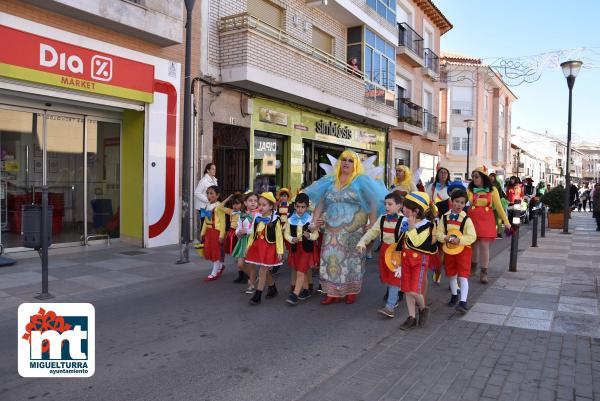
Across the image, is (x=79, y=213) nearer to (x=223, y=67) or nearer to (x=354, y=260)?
(x=223, y=67)

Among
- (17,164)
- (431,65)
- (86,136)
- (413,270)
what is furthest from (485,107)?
(413,270)

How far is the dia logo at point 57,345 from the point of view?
3.67 metres

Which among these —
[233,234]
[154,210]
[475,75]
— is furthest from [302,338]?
[475,75]

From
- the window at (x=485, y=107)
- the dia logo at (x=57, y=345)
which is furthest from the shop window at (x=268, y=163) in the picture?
the window at (x=485, y=107)

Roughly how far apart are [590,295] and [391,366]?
4.11 metres

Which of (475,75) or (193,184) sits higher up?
(475,75)

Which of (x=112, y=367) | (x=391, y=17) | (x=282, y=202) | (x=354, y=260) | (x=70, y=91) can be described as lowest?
(x=112, y=367)

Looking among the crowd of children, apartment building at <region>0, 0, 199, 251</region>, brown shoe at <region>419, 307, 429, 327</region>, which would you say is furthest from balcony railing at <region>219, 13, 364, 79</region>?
brown shoe at <region>419, 307, 429, 327</region>

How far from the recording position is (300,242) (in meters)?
6.18

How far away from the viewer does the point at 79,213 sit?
33.9ft

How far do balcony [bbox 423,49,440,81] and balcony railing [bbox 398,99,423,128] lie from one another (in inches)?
97.4

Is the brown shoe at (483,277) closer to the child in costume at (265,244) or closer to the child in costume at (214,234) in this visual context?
the child in costume at (265,244)

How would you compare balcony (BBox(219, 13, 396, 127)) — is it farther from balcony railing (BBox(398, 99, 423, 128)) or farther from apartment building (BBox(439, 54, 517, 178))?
apartment building (BBox(439, 54, 517, 178))

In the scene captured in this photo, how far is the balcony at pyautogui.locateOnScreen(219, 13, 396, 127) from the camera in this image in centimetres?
1200
